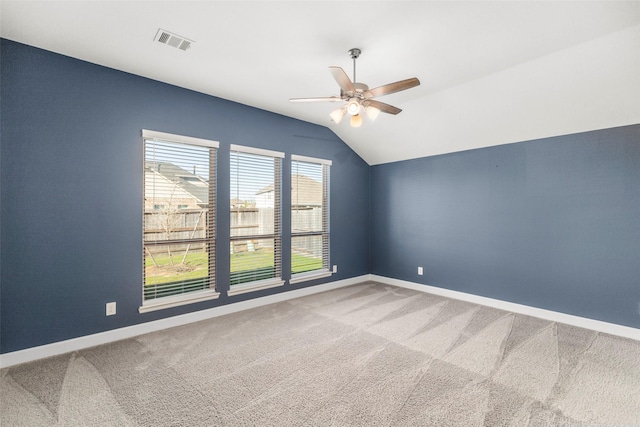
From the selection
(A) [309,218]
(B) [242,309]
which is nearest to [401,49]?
(A) [309,218]

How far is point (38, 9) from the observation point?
86.7 inches

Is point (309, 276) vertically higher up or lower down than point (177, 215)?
lower down

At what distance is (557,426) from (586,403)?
0.45m

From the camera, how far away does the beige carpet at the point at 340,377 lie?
1.97 meters

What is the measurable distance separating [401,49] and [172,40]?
2.10 meters

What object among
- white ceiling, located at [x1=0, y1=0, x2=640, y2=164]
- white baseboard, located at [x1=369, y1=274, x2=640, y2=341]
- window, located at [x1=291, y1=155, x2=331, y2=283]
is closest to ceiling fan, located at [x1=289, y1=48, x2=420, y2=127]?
white ceiling, located at [x1=0, y1=0, x2=640, y2=164]

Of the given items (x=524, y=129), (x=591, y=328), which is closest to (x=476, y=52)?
(x=524, y=129)

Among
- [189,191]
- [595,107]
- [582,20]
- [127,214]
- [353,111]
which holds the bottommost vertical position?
[127,214]

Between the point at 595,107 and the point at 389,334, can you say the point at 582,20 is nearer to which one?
the point at 595,107

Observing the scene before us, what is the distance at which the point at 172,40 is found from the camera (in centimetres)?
259

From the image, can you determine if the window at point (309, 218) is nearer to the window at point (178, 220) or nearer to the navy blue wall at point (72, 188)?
the window at point (178, 220)

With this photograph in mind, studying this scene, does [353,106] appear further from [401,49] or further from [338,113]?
[401,49]

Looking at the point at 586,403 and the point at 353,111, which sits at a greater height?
the point at 353,111

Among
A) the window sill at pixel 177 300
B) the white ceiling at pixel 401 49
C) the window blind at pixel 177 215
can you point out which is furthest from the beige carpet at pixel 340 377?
the white ceiling at pixel 401 49
